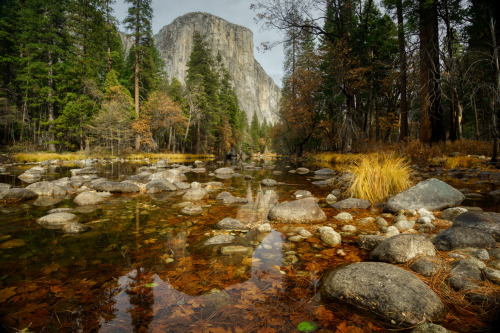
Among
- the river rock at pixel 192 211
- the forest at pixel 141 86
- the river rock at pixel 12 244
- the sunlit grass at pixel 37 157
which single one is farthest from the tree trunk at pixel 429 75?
the sunlit grass at pixel 37 157

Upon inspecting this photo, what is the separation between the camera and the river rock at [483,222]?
228 centimetres

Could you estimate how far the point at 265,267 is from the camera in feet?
6.72

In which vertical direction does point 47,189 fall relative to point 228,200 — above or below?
above

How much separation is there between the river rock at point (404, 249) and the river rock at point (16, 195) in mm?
6615

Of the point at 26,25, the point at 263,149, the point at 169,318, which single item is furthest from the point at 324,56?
the point at 263,149

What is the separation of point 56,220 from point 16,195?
2463 mm

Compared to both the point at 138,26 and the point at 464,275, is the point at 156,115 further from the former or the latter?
the point at 464,275

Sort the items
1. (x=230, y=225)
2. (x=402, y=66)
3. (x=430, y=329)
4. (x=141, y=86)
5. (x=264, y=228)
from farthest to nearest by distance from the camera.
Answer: (x=141, y=86) < (x=402, y=66) < (x=230, y=225) < (x=264, y=228) < (x=430, y=329)

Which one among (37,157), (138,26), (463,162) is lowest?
(463,162)

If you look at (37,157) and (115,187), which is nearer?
(115,187)

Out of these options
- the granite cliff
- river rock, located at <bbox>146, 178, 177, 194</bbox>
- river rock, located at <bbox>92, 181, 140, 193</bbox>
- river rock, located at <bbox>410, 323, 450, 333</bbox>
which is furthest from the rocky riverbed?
the granite cliff

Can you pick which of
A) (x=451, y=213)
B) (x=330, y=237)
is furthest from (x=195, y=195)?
(x=451, y=213)

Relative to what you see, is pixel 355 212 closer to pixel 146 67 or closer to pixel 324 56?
pixel 324 56

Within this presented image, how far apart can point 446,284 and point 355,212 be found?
2.34 m
